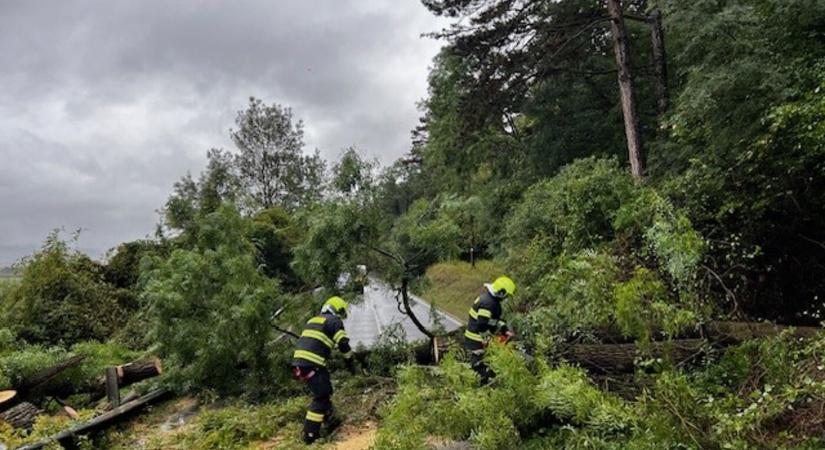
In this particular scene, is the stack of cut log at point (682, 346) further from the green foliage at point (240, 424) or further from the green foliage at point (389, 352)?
the green foliage at point (240, 424)

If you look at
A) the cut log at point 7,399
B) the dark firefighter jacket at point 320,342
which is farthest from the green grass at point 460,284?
the cut log at point 7,399

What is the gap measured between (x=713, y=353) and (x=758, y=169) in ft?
10.4

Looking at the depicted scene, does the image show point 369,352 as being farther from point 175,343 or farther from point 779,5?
point 779,5

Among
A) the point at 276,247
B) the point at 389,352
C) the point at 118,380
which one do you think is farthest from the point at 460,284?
the point at 118,380

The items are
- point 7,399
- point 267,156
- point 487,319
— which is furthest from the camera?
point 267,156

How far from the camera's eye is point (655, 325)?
5188 mm

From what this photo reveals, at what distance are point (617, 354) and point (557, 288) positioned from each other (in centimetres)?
109

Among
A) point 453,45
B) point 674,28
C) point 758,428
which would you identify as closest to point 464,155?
point 453,45

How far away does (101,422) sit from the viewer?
707cm

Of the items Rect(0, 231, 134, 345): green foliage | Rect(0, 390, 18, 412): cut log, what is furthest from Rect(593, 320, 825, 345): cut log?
Rect(0, 231, 134, 345): green foliage

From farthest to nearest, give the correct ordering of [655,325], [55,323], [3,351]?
[55,323]
[3,351]
[655,325]

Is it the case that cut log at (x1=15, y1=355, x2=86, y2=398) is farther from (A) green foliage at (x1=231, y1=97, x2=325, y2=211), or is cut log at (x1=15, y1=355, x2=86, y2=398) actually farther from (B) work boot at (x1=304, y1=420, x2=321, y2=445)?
(A) green foliage at (x1=231, y1=97, x2=325, y2=211)

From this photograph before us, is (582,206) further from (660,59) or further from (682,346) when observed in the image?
(660,59)

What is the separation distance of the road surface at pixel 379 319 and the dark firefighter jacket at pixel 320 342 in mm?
2223
